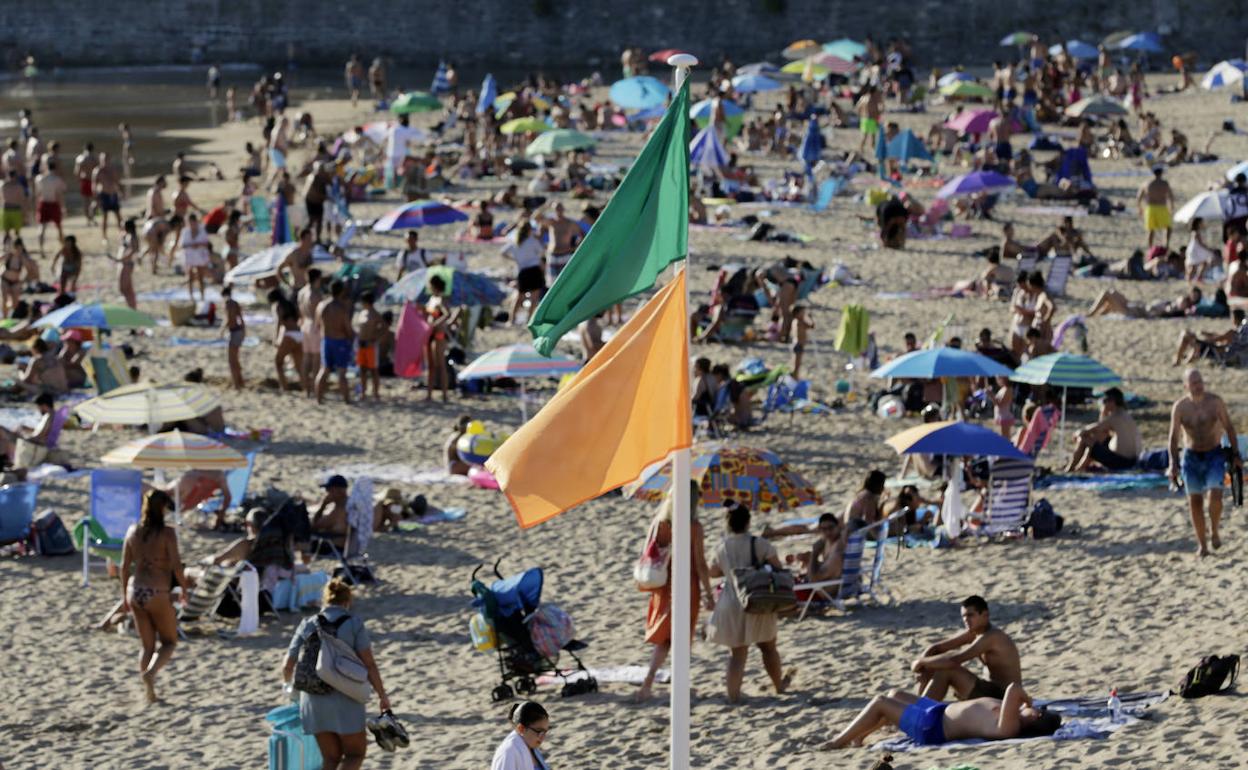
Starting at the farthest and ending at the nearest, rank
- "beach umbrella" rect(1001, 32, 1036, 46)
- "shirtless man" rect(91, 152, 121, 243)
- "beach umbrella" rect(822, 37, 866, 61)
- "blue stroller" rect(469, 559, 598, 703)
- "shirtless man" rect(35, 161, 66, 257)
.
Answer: "beach umbrella" rect(1001, 32, 1036, 46) < "beach umbrella" rect(822, 37, 866, 61) < "shirtless man" rect(91, 152, 121, 243) < "shirtless man" rect(35, 161, 66, 257) < "blue stroller" rect(469, 559, 598, 703)

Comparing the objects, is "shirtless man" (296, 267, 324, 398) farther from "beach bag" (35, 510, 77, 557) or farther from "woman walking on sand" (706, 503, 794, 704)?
"woman walking on sand" (706, 503, 794, 704)

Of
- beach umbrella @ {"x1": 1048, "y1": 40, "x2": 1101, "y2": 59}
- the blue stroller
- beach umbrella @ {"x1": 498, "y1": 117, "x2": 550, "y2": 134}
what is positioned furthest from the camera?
beach umbrella @ {"x1": 1048, "y1": 40, "x2": 1101, "y2": 59}

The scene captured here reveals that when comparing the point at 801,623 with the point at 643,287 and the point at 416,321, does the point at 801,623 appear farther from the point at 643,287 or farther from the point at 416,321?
the point at 416,321

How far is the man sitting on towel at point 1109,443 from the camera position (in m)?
14.0

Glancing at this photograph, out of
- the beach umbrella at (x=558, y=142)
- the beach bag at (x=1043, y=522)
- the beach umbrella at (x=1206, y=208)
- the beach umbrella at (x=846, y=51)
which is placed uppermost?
the beach umbrella at (x=846, y=51)

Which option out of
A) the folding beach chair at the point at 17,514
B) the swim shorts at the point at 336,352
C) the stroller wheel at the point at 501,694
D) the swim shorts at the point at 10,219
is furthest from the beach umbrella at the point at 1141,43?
the stroller wheel at the point at 501,694

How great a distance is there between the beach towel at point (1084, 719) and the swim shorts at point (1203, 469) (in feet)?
7.83

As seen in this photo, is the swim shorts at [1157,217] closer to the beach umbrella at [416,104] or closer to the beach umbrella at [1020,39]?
the beach umbrella at [416,104]

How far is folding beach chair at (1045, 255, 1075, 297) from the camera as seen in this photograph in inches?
834

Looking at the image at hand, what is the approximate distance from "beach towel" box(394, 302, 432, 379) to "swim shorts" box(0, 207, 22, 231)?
27.2 ft

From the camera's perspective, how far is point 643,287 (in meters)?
6.86

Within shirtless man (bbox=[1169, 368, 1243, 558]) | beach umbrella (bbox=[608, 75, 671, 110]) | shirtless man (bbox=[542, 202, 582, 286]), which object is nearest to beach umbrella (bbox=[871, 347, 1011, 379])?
shirtless man (bbox=[1169, 368, 1243, 558])

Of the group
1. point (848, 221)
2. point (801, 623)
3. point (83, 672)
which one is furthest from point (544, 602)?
point (848, 221)

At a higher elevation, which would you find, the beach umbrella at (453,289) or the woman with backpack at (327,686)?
the beach umbrella at (453,289)
